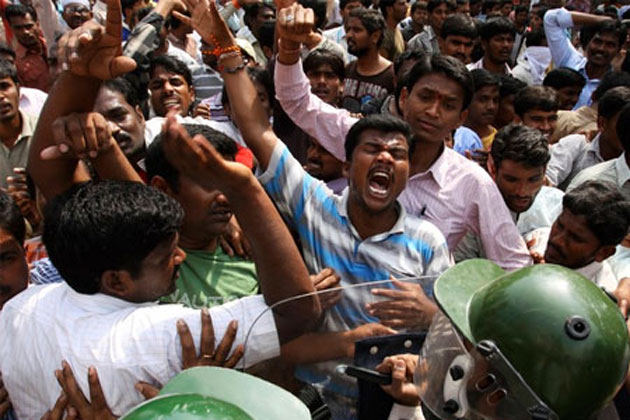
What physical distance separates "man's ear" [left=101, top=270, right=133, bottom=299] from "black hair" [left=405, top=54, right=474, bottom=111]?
1791mm

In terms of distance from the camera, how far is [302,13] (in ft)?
7.80

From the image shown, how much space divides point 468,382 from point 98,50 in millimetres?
1470

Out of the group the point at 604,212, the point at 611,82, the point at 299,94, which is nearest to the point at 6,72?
the point at 299,94

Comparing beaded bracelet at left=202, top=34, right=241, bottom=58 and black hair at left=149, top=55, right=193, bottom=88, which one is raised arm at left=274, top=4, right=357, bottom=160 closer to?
beaded bracelet at left=202, top=34, right=241, bottom=58

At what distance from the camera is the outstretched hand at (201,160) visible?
1491 millimetres

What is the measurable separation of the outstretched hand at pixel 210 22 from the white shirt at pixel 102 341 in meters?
1.23

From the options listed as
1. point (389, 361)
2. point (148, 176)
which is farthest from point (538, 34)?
point (389, 361)

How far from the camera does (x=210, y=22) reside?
2.51 m

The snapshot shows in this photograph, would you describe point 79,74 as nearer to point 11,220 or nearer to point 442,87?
point 11,220

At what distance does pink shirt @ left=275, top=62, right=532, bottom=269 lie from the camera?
2.57m

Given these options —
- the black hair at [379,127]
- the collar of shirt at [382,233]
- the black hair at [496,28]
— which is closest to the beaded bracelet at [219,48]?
the black hair at [379,127]

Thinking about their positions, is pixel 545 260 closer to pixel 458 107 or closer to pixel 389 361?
pixel 458 107

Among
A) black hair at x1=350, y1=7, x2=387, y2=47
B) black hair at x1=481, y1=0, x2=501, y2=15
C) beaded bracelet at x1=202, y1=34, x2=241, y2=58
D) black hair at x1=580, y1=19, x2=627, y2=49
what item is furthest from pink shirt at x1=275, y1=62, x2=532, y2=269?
black hair at x1=481, y1=0, x2=501, y2=15

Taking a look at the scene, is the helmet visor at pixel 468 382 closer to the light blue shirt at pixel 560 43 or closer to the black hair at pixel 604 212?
the black hair at pixel 604 212
